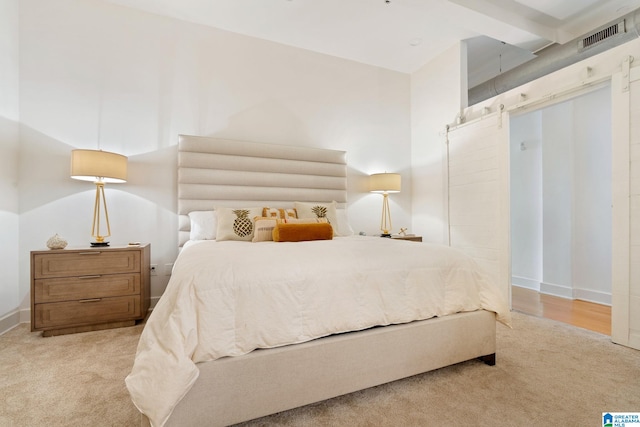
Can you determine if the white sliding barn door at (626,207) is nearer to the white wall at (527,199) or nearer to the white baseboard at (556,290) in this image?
the white baseboard at (556,290)

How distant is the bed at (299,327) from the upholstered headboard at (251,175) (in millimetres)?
1636

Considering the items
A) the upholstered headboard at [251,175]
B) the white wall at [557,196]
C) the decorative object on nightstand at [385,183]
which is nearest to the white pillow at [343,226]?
the upholstered headboard at [251,175]

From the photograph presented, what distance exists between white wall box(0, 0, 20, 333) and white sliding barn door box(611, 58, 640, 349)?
4.95 metres

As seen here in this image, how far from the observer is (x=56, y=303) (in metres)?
2.28

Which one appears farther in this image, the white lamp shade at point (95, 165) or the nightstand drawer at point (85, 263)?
the white lamp shade at point (95, 165)

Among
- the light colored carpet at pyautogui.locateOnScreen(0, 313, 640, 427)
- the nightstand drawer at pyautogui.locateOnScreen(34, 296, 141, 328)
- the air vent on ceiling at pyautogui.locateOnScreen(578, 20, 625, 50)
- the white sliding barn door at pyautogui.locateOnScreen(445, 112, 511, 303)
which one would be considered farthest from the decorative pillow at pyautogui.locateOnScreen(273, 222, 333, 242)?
the air vent on ceiling at pyautogui.locateOnScreen(578, 20, 625, 50)

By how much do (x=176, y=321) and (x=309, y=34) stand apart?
344 centimetres

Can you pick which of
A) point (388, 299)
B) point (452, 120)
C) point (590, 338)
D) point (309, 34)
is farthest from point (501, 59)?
point (388, 299)

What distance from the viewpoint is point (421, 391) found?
156 centimetres

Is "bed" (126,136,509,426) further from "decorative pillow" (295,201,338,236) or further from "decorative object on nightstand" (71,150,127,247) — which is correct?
"decorative object on nightstand" (71,150,127,247)

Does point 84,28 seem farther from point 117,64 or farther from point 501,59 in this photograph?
point 501,59

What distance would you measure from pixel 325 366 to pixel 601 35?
147 inches

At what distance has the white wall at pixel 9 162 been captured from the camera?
2.39 metres

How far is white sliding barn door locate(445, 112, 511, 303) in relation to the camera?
119 inches
